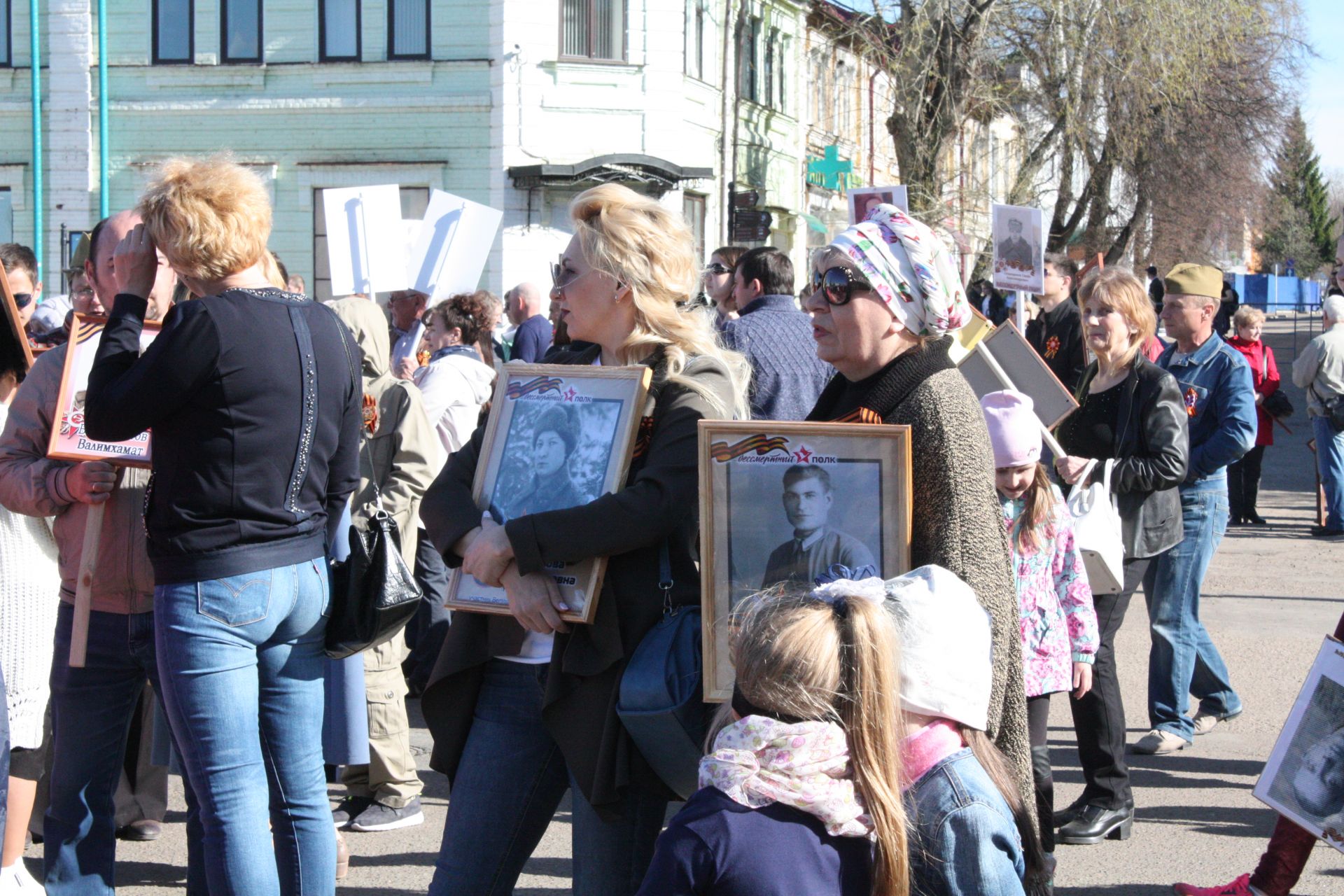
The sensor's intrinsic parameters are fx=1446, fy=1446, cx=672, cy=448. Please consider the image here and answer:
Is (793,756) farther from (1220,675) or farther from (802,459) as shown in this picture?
(1220,675)

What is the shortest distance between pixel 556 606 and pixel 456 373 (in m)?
4.32

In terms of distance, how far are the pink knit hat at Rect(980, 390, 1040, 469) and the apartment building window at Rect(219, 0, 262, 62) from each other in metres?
21.4

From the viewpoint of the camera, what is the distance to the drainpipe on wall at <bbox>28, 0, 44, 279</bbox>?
22.0 m

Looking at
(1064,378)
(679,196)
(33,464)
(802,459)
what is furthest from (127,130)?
(802,459)

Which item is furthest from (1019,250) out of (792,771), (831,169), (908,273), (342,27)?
(831,169)

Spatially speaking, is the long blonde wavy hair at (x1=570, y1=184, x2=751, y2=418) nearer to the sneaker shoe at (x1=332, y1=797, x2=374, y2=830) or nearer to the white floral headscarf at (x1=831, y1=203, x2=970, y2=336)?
the white floral headscarf at (x1=831, y1=203, x2=970, y2=336)

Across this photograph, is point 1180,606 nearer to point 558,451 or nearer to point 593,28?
point 558,451

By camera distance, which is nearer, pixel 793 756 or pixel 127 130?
pixel 793 756

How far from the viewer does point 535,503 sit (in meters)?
3.01

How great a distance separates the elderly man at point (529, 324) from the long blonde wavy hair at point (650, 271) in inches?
258

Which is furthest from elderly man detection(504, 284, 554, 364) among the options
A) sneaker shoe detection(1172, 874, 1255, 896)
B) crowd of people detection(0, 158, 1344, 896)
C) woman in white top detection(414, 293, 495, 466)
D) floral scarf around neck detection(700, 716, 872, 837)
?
floral scarf around neck detection(700, 716, 872, 837)

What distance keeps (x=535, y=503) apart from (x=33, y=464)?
168 centimetres

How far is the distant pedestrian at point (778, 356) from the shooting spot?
642 cm

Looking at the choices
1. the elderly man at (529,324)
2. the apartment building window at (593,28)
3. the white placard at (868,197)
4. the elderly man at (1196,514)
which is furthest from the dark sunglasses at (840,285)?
the apartment building window at (593,28)
